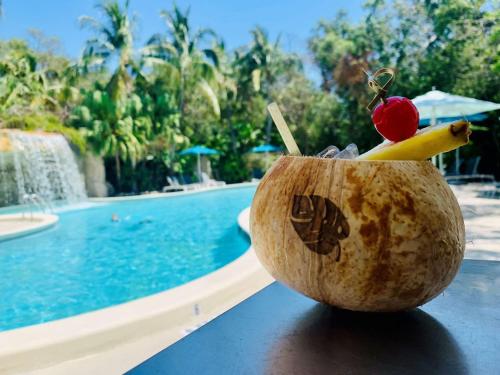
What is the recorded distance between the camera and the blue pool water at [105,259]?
4898 mm

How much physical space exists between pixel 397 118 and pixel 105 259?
6770 millimetres

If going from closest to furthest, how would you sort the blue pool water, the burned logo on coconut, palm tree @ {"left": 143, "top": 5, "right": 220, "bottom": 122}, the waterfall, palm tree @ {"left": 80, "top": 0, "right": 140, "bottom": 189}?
the burned logo on coconut < the blue pool water < the waterfall < palm tree @ {"left": 80, "top": 0, "right": 140, "bottom": 189} < palm tree @ {"left": 143, "top": 5, "right": 220, "bottom": 122}

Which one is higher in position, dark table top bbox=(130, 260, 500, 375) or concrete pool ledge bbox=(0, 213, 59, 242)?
dark table top bbox=(130, 260, 500, 375)

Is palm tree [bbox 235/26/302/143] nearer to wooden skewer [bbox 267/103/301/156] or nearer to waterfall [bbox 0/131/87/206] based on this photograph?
waterfall [bbox 0/131/87/206]

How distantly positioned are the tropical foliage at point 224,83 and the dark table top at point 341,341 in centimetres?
1454

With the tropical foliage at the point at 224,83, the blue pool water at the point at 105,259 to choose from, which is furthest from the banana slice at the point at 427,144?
the tropical foliage at the point at 224,83

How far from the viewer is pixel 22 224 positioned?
9.24 meters

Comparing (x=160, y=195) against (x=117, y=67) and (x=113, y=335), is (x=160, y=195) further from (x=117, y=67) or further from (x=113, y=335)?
(x=113, y=335)

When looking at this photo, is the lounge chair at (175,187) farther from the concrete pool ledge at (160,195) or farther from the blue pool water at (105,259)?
the blue pool water at (105,259)

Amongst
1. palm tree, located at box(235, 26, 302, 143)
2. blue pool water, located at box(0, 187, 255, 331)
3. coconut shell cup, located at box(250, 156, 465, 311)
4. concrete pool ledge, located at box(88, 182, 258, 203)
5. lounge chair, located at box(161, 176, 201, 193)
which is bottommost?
blue pool water, located at box(0, 187, 255, 331)

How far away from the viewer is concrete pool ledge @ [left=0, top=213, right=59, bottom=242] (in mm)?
8180

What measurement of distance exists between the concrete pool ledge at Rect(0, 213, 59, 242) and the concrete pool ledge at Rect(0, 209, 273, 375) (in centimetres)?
625

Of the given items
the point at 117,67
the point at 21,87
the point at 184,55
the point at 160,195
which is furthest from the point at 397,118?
the point at 184,55

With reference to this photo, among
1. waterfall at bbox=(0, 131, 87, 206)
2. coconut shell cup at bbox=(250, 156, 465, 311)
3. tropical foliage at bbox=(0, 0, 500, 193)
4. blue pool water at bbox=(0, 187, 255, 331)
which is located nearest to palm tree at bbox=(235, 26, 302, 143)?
tropical foliage at bbox=(0, 0, 500, 193)
